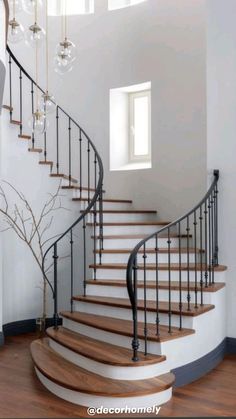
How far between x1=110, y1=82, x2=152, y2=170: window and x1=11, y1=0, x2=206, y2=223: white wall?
133 millimetres

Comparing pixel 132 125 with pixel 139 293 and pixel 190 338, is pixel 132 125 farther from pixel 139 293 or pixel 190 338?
pixel 190 338

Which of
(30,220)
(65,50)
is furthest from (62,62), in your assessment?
(30,220)

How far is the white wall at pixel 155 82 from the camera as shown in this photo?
6238 millimetres

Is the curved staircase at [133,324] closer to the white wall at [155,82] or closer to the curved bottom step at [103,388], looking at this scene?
the curved bottom step at [103,388]

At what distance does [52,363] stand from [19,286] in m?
2.04

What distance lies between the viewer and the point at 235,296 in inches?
192

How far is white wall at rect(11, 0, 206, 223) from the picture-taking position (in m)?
6.24

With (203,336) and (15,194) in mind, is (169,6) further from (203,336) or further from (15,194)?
(203,336)

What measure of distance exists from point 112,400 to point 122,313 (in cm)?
114

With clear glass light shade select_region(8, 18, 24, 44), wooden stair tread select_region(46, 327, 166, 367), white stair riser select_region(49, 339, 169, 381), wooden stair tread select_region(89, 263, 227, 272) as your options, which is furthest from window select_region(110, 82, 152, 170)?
white stair riser select_region(49, 339, 169, 381)

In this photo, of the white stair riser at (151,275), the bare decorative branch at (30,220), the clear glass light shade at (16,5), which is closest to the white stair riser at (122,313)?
the white stair riser at (151,275)

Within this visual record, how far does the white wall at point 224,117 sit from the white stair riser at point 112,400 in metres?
1.64

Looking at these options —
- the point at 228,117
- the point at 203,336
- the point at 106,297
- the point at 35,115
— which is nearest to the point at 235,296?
the point at 203,336

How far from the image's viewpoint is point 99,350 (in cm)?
397
